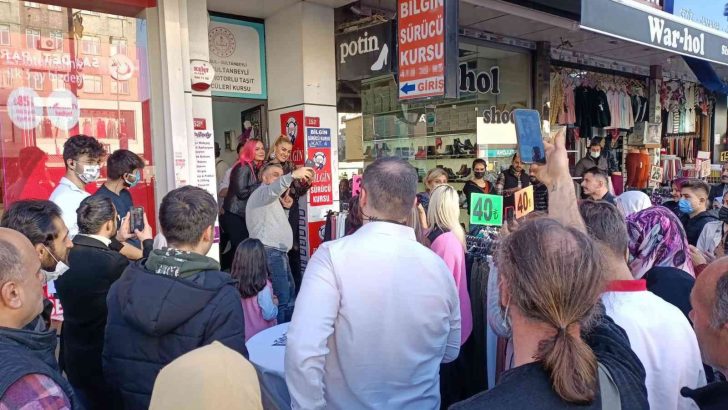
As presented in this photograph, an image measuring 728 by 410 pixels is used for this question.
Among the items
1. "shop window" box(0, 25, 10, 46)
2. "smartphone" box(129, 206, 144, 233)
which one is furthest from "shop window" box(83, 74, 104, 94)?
"smartphone" box(129, 206, 144, 233)

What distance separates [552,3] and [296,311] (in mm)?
5723

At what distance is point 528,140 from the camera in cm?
212

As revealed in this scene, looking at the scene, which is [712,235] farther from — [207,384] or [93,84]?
[93,84]

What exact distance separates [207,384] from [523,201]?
2.91 m

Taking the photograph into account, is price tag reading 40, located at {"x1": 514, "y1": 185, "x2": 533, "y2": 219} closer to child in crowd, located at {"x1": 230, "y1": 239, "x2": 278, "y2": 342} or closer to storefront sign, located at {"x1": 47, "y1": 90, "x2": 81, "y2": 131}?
child in crowd, located at {"x1": 230, "y1": 239, "x2": 278, "y2": 342}

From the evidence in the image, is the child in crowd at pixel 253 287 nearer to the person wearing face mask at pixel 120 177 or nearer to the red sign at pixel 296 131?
the person wearing face mask at pixel 120 177

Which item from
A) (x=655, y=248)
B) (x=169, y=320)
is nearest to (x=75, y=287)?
(x=169, y=320)

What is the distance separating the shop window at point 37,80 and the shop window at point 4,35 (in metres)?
0.29

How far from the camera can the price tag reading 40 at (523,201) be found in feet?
11.4

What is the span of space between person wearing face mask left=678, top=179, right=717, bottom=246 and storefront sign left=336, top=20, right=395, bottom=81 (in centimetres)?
325

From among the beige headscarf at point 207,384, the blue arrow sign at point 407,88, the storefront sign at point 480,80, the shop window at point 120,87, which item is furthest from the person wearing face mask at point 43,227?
the storefront sign at point 480,80

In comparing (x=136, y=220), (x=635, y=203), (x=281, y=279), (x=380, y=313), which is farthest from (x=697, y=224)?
(x=136, y=220)

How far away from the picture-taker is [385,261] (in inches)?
74.3

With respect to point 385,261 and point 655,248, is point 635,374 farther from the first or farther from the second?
point 655,248
